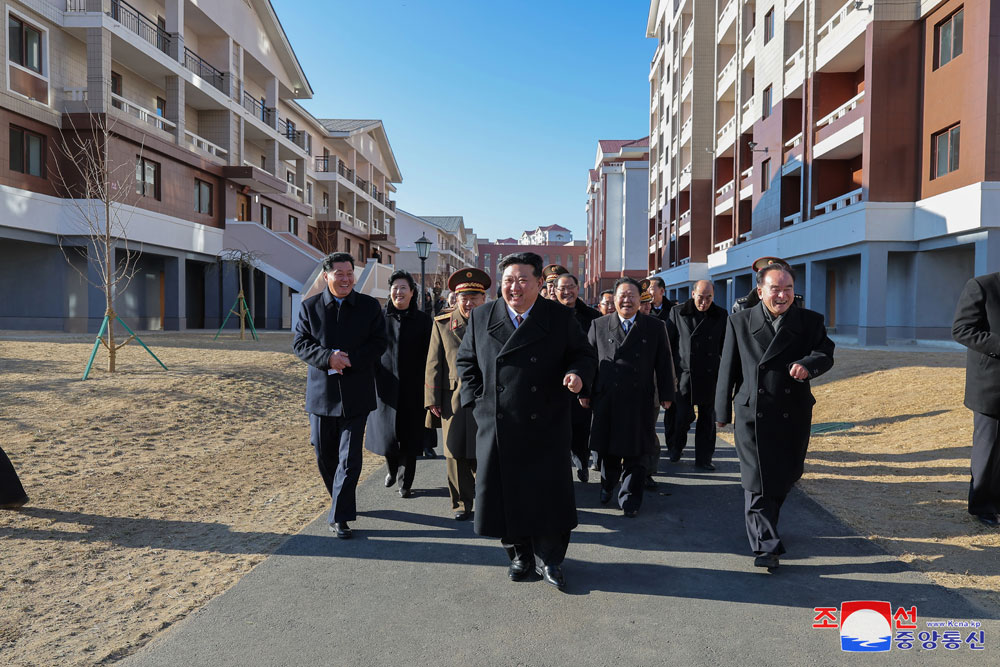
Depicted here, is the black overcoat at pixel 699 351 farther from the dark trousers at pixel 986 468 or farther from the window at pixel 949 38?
the window at pixel 949 38

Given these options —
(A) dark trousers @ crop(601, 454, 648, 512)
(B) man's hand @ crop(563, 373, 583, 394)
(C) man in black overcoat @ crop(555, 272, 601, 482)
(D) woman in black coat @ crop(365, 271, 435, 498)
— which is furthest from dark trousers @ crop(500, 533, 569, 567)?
(C) man in black overcoat @ crop(555, 272, 601, 482)

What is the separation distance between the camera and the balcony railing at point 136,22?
825 inches

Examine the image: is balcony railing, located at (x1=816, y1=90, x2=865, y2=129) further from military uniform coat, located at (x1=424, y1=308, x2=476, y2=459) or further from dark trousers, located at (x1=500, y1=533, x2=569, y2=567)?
dark trousers, located at (x1=500, y1=533, x2=569, y2=567)

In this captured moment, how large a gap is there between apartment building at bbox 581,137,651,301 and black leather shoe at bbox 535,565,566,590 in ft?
187

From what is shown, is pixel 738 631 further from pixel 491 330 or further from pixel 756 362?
pixel 491 330

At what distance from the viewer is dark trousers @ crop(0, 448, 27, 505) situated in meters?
5.30

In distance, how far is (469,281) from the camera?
5.91 metres

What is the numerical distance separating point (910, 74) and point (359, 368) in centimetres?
2085

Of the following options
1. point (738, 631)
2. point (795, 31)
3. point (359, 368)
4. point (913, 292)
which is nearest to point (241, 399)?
point (359, 368)

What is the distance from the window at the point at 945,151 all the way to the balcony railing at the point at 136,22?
24.4 m

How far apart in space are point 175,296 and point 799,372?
24973 millimetres


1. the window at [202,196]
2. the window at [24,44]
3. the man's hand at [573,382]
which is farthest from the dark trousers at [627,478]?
the window at [202,196]

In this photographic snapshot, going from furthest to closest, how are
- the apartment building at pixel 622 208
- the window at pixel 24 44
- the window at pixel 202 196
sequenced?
the apartment building at pixel 622 208, the window at pixel 202 196, the window at pixel 24 44

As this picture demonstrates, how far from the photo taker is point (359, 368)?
17.3 ft
